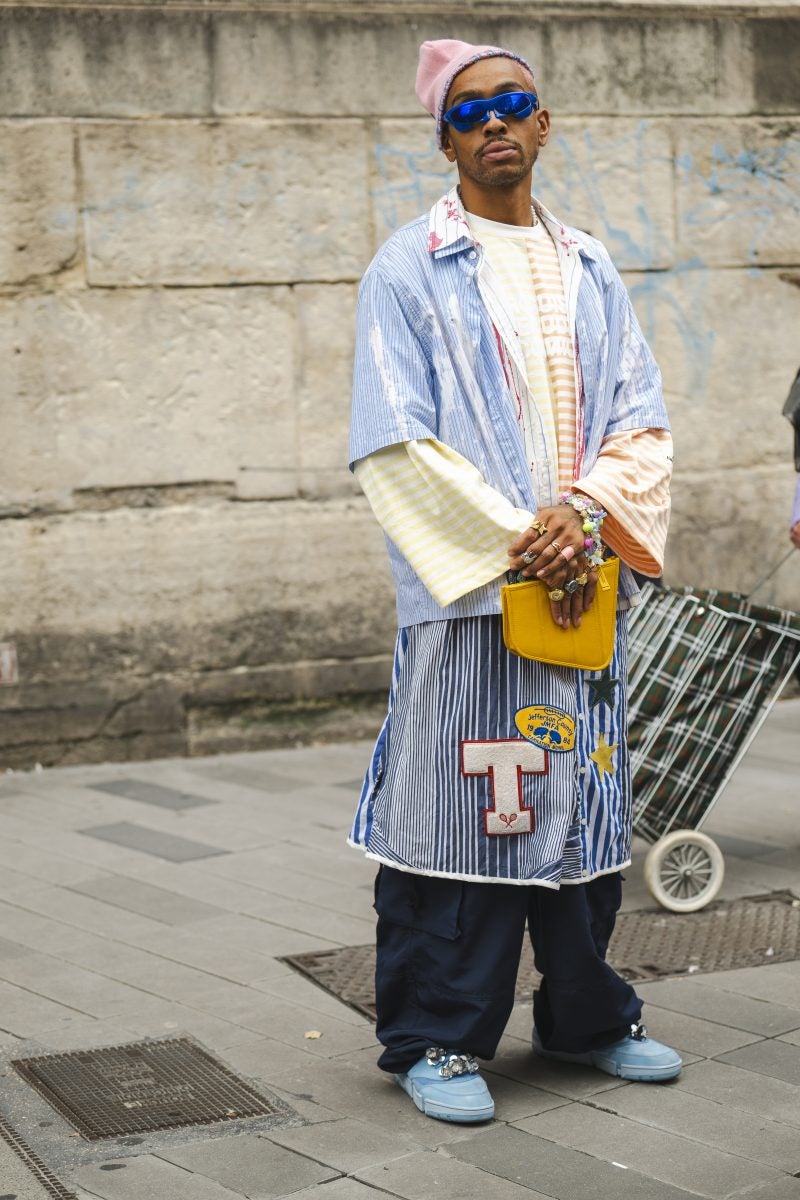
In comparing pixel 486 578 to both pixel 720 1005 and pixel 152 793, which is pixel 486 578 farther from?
pixel 152 793

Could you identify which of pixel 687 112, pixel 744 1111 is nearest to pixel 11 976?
pixel 744 1111

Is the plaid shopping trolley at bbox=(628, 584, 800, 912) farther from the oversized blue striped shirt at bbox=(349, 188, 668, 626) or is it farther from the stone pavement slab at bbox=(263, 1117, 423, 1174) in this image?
the stone pavement slab at bbox=(263, 1117, 423, 1174)

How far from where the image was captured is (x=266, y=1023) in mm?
4137

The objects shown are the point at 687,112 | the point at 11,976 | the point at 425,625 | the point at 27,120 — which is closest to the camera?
the point at 425,625

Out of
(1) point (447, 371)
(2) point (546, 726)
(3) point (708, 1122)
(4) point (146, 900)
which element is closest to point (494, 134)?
(1) point (447, 371)

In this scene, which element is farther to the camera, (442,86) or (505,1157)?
(442,86)

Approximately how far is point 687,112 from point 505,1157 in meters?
5.57

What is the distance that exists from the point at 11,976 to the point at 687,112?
16.7 ft

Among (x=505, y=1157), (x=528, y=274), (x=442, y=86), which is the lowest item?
(x=505, y=1157)

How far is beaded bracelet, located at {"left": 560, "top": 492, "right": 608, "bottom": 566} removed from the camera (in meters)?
3.52

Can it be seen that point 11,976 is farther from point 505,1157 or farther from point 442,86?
point 442,86

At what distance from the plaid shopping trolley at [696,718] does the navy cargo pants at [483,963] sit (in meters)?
1.33

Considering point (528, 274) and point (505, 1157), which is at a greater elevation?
point (528, 274)

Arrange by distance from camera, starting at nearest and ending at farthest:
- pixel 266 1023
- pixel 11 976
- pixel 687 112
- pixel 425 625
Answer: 1. pixel 425 625
2. pixel 266 1023
3. pixel 11 976
4. pixel 687 112
